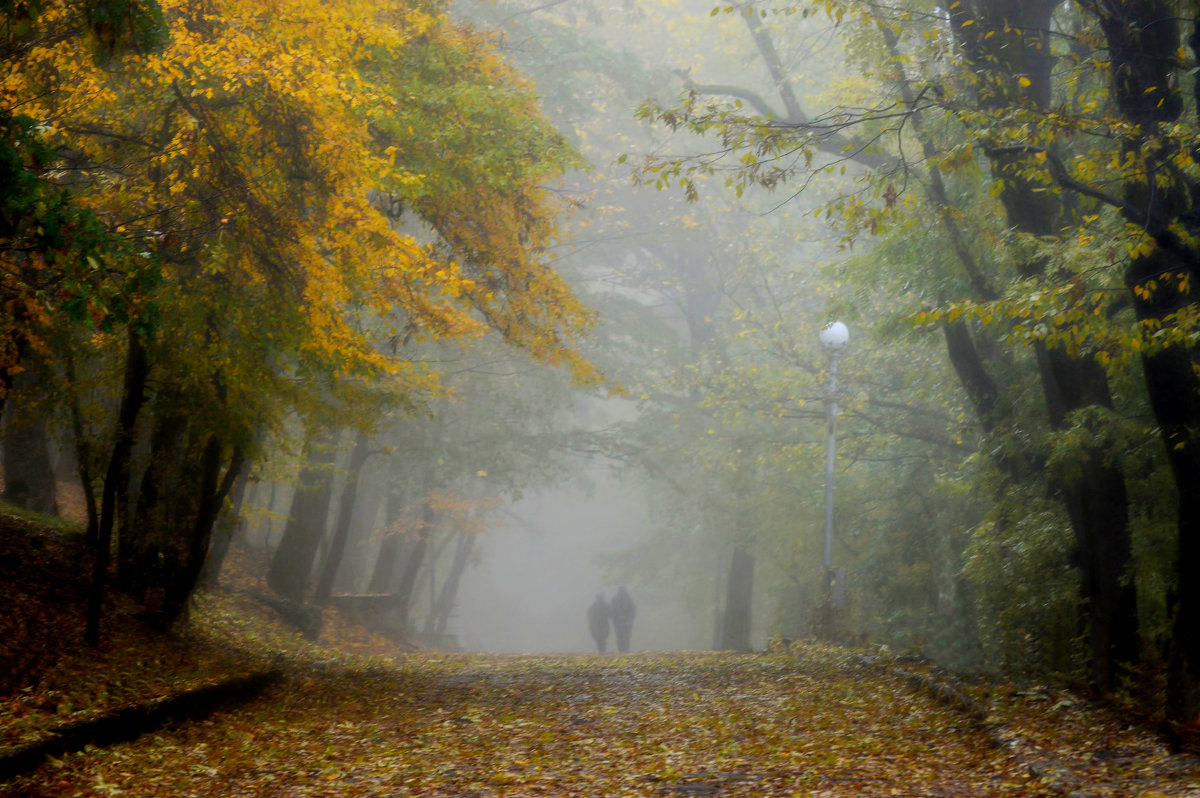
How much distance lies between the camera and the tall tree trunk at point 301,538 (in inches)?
731

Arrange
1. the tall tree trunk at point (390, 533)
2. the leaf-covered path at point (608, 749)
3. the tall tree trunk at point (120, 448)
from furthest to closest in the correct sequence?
the tall tree trunk at point (390, 533), the tall tree trunk at point (120, 448), the leaf-covered path at point (608, 749)

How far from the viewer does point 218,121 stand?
8758 millimetres

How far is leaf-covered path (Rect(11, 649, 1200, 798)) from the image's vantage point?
5.77 metres

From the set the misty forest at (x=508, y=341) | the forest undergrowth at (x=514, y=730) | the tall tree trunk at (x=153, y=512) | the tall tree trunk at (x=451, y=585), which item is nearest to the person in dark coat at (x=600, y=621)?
the tall tree trunk at (x=451, y=585)

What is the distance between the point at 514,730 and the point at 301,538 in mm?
11817

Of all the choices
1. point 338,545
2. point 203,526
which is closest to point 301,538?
point 338,545

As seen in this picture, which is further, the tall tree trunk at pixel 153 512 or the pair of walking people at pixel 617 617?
the pair of walking people at pixel 617 617

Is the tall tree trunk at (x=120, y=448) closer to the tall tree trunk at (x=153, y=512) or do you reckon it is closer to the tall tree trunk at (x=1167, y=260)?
the tall tree trunk at (x=153, y=512)

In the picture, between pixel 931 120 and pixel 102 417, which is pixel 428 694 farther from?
pixel 931 120

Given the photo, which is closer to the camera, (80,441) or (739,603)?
(80,441)

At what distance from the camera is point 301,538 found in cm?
1902

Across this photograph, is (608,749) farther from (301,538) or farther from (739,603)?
(739,603)

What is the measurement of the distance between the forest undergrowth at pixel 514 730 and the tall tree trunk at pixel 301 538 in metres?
6.91

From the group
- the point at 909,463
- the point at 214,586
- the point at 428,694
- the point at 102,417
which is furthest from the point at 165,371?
the point at 909,463
